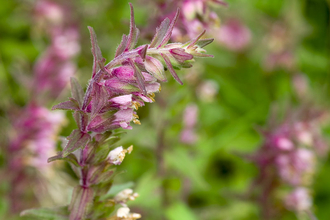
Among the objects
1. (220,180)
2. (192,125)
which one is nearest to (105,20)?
(192,125)

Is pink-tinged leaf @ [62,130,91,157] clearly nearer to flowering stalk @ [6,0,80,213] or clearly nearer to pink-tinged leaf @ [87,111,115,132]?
pink-tinged leaf @ [87,111,115,132]

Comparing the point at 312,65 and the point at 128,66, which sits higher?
the point at 312,65

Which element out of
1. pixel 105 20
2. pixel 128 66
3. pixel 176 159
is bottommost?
pixel 128 66

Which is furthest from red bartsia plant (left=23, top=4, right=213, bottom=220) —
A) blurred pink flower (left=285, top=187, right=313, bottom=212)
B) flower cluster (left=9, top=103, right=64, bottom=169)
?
blurred pink flower (left=285, top=187, right=313, bottom=212)

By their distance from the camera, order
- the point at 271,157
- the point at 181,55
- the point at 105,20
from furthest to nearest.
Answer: the point at 105,20 < the point at 271,157 < the point at 181,55

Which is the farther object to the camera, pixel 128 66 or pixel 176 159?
pixel 176 159

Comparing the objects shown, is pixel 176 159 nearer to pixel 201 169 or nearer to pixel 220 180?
pixel 201 169

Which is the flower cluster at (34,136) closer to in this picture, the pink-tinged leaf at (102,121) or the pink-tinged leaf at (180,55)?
the pink-tinged leaf at (102,121)
